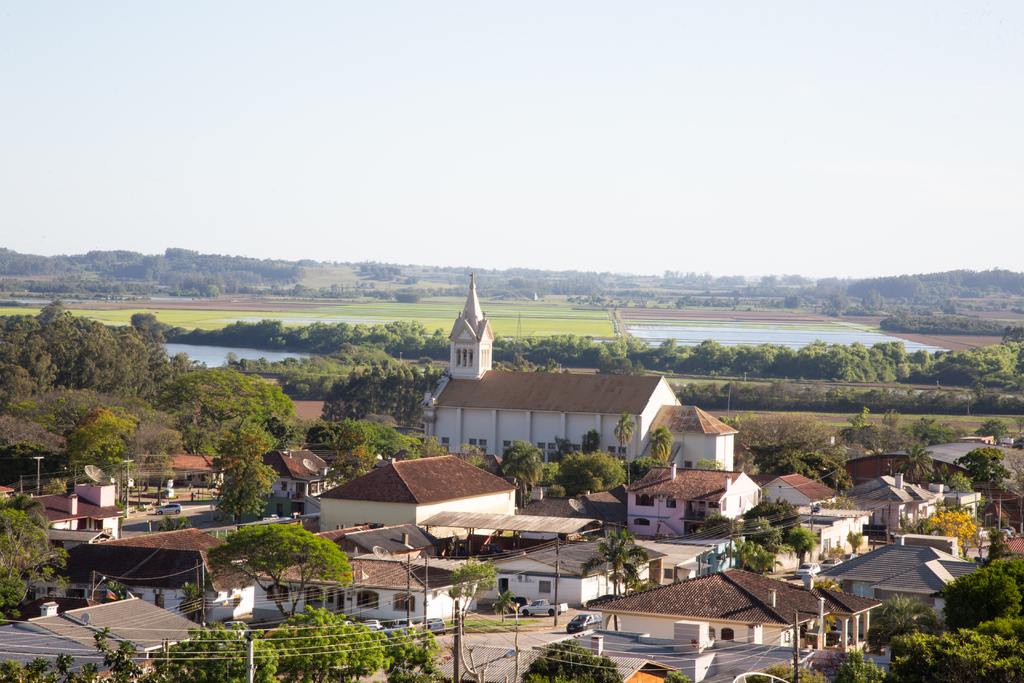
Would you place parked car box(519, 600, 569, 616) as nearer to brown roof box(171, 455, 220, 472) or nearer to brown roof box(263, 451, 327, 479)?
brown roof box(263, 451, 327, 479)

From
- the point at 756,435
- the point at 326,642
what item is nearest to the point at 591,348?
the point at 756,435

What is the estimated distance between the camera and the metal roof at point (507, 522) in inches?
2068

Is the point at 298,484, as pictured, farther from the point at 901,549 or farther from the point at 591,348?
the point at 591,348

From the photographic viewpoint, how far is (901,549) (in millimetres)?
44438

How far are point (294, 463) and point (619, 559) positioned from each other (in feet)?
94.6

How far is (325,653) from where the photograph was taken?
2812 cm

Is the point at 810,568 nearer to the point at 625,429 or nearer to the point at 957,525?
the point at 957,525

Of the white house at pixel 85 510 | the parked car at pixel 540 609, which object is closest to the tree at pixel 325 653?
the parked car at pixel 540 609

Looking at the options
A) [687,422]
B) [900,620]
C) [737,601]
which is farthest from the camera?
[687,422]

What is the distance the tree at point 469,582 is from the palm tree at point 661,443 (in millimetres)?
29835

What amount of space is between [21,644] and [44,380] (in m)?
74.0

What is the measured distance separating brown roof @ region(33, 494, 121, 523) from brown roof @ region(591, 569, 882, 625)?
1058 inches

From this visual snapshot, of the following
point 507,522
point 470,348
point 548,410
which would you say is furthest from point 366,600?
point 470,348

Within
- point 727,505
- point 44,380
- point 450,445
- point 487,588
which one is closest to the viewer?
point 487,588
